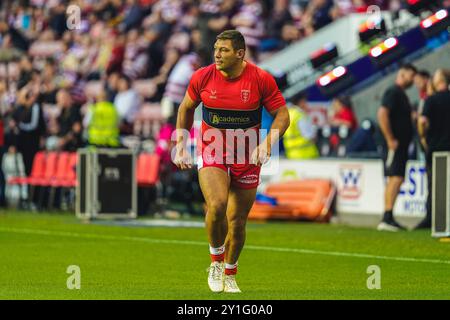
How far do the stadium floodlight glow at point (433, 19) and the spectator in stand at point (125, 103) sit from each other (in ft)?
20.5

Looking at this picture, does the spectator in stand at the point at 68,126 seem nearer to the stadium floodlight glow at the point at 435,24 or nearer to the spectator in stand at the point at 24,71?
the spectator in stand at the point at 24,71

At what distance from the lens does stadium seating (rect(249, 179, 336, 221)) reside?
23.4m

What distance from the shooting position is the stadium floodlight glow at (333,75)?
84.3ft

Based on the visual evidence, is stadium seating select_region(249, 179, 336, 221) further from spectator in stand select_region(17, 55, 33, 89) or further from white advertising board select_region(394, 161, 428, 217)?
spectator in stand select_region(17, 55, 33, 89)

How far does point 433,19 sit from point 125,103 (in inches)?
260

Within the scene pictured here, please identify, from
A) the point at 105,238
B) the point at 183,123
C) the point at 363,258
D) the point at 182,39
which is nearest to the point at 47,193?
the point at 182,39

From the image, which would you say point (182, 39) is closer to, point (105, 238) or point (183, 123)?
point (105, 238)

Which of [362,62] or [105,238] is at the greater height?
[362,62]

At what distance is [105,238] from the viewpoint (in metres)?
19.8

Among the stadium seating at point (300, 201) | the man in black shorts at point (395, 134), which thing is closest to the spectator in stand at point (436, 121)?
the man in black shorts at point (395, 134)

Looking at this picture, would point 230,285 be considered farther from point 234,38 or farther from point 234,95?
point 234,38

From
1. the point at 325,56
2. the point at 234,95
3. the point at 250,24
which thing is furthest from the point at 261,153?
the point at 250,24

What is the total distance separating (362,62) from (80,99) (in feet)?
28.4
